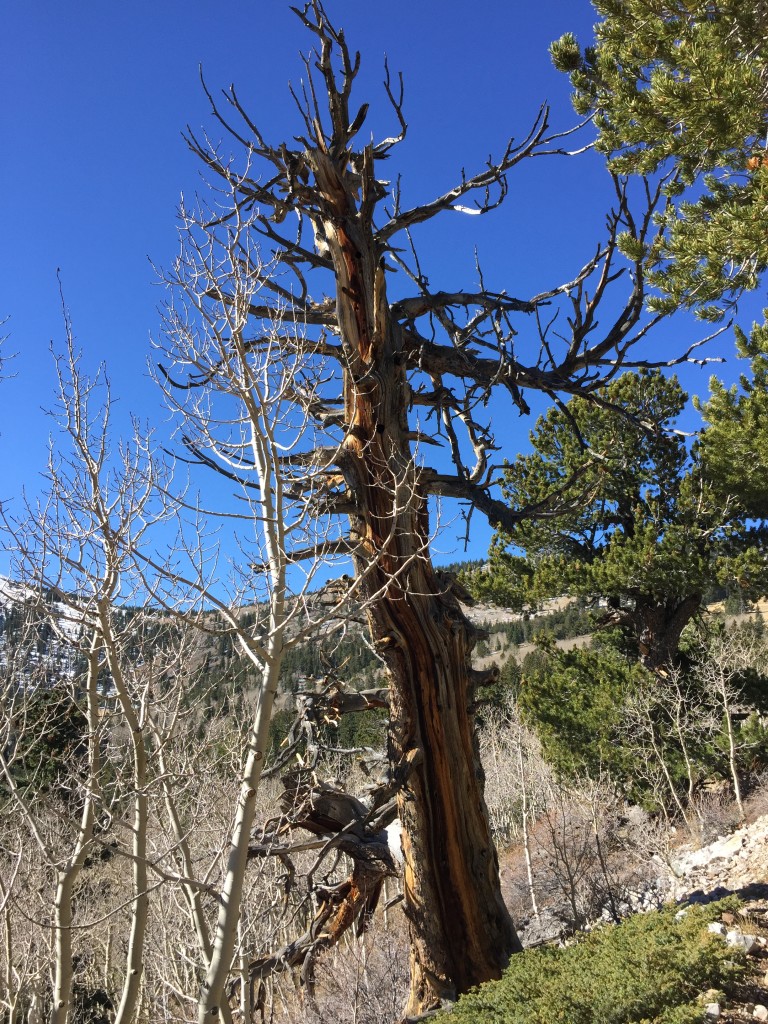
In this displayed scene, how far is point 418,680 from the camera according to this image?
4926mm

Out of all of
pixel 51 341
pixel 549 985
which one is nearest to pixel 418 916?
pixel 549 985

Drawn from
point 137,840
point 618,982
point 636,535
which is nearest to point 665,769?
point 636,535

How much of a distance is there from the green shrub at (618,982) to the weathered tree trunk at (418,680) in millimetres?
581

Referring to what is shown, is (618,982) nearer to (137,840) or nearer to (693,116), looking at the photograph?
(137,840)

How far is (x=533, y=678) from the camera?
Answer: 61.2 feet

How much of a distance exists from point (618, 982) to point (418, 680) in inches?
81.4

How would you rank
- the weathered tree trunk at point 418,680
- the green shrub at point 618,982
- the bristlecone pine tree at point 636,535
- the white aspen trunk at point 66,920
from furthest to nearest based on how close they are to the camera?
the bristlecone pine tree at point 636,535 → the weathered tree trunk at point 418,680 → the white aspen trunk at point 66,920 → the green shrub at point 618,982

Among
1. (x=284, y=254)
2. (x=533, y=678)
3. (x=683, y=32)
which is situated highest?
(x=683, y=32)

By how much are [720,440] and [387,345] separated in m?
11.2

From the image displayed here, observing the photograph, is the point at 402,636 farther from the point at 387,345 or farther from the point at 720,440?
the point at 720,440

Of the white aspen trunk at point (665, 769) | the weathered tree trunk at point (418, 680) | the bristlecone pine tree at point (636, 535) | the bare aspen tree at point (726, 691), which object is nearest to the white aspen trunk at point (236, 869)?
the weathered tree trunk at point (418, 680)

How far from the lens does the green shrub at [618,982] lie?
3270mm

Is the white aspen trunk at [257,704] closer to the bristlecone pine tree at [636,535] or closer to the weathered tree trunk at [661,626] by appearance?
the bristlecone pine tree at [636,535]

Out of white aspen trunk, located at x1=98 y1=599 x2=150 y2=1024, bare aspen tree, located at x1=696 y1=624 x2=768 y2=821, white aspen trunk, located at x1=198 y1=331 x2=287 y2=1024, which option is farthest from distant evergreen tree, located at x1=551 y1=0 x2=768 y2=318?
bare aspen tree, located at x1=696 y1=624 x2=768 y2=821
